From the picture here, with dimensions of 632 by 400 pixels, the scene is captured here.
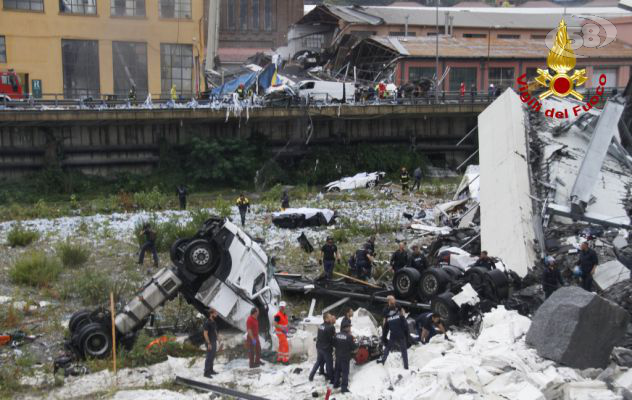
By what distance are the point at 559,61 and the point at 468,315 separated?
34.9 feet

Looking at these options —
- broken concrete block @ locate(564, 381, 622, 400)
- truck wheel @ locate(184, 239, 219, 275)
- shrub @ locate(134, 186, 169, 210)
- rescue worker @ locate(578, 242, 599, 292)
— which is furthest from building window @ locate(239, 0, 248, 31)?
broken concrete block @ locate(564, 381, 622, 400)

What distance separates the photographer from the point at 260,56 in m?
36.9

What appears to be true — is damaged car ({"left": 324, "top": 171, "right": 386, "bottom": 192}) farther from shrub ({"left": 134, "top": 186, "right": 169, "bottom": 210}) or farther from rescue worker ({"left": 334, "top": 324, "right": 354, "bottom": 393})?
rescue worker ({"left": 334, "top": 324, "right": 354, "bottom": 393})

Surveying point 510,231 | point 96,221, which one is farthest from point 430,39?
point 510,231

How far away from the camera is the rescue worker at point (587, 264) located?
38.7 feet

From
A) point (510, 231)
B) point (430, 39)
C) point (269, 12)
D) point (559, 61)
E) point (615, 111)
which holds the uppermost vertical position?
point (269, 12)

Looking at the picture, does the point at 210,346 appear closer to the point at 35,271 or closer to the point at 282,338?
the point at 282,338

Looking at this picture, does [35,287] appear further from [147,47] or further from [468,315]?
[147,47]

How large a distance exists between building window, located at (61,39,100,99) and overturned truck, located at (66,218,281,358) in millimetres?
22137

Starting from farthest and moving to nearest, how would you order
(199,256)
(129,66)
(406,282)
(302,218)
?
(129,66), (302,218), (406,282), (199,256)

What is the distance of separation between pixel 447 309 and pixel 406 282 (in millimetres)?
1395

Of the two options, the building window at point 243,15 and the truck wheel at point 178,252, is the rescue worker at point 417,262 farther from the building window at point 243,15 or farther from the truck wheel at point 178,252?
the building window at point 243,15

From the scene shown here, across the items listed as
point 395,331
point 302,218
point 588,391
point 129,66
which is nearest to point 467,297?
point 395,331

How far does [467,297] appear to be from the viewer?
10875 millimetres
